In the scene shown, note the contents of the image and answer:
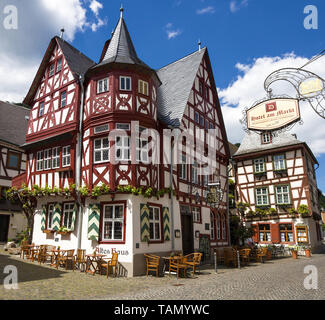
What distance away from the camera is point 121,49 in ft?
53.9

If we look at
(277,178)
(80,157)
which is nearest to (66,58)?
(80,157)

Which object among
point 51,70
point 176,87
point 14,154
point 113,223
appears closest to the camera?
point 113,223

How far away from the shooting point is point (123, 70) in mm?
15273

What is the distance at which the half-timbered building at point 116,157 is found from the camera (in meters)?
13.8

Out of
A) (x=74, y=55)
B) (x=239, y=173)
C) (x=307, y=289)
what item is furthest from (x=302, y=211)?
(x=74, y=55)

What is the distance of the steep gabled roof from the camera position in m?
18.0

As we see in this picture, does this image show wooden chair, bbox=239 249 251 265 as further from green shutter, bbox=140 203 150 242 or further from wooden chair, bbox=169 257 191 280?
green shutter, bbox=140 203 150 242

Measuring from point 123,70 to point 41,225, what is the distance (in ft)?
31.7

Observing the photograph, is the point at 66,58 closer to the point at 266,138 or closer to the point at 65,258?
the point at 65,258

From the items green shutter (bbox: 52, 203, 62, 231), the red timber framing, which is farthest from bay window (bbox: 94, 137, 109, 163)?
the red timber framing

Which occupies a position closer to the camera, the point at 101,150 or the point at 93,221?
the point at 93,221

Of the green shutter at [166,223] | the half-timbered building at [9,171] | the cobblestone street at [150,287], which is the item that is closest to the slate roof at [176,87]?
the green shutter at [166,223]

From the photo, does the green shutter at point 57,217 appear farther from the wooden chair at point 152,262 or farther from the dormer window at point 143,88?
the dormer window at point 143,88

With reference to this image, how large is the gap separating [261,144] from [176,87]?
13703 millimetres
